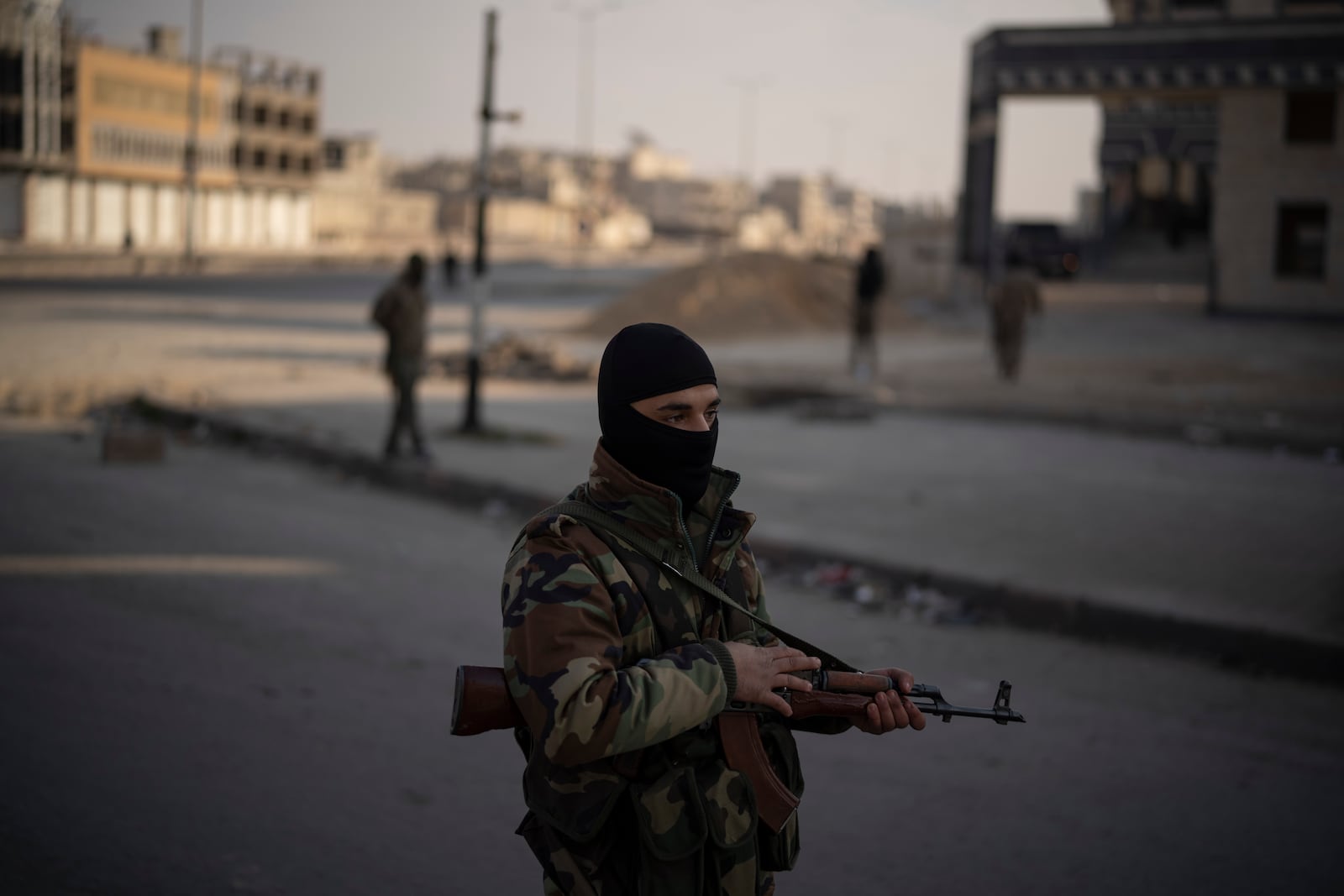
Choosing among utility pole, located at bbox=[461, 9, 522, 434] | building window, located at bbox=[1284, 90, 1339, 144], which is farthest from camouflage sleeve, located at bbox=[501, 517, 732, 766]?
building window, located at bbox=[1284, 90, 1339, 144]

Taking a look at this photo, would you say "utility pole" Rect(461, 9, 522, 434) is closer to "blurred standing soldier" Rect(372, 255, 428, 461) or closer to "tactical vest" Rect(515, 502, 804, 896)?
"blurred standing soldier" Rect(372, 255, 428, 461)

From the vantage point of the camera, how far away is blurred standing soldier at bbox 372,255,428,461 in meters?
10.8

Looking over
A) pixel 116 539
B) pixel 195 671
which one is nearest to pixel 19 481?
pixel 116 539

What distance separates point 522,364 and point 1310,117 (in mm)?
22288

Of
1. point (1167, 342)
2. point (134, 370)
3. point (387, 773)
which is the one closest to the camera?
point (387, 773)

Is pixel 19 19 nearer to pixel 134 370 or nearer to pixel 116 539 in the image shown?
pixel 134 370

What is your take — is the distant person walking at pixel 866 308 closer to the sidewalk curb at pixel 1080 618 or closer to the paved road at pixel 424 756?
the sidewalk curb at pixel 1080 618

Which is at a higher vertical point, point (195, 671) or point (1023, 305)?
point (1023, 305)

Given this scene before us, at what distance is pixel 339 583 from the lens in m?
7.43

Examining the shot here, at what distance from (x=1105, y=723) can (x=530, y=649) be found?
4.16 metres

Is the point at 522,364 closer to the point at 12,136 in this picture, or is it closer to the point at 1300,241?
the point at 1300,241

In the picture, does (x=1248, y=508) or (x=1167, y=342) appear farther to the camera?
(x=1167, y=342)

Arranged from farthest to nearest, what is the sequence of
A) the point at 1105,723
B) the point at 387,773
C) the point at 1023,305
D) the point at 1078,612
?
the point at 1023,305 < the point at 1078,612 < the point at 1105,723 < the point at 387,773

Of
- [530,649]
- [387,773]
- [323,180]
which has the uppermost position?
[323,180]
